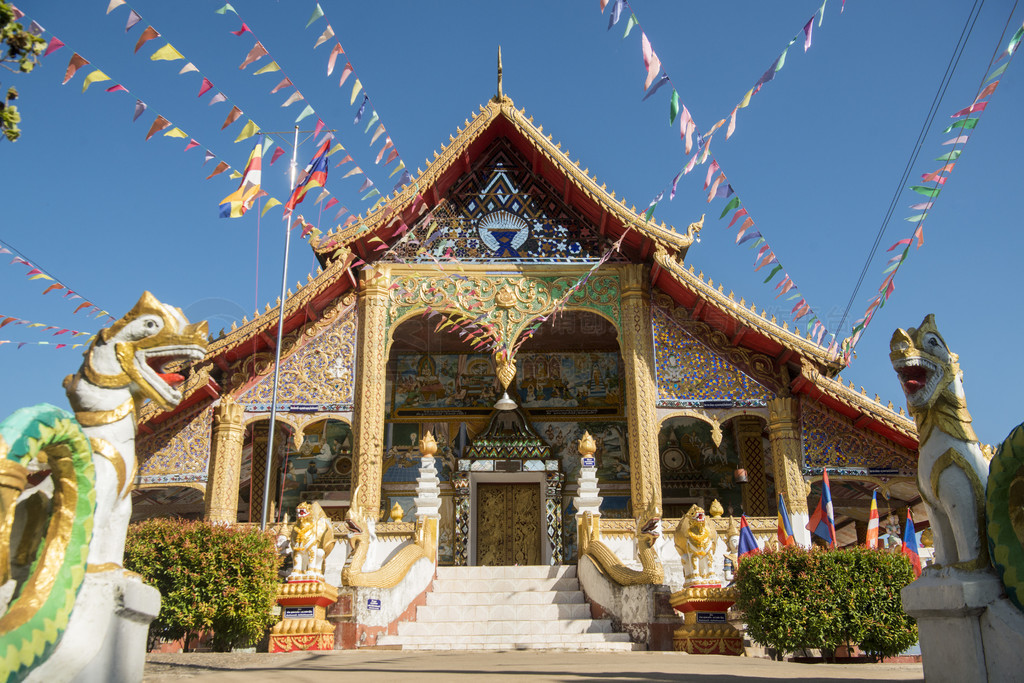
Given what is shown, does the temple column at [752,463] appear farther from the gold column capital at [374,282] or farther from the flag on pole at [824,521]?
the gold column capital at [374,282]

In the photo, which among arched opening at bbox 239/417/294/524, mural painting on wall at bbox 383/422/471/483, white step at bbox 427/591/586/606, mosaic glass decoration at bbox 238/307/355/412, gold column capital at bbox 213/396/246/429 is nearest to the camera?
white step at bbox 427/591/586/606

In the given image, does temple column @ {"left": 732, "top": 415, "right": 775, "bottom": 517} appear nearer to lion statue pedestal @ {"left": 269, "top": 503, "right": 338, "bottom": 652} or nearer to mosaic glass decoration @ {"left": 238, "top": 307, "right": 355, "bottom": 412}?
mosaic glass decoration @ {"left": 238, "top": 307, "right": 355, "bottom": 412}

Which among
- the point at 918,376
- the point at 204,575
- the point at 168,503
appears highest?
the point at 168,503

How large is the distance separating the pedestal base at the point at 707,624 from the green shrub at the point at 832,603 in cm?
38

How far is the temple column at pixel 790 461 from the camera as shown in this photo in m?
10.4

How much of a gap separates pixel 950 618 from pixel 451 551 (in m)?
10.1

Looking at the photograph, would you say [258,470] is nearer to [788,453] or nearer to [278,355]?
[278,355]


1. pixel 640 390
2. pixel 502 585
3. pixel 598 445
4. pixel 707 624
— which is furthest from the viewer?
pixel 598 445

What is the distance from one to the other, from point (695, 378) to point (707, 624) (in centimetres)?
422

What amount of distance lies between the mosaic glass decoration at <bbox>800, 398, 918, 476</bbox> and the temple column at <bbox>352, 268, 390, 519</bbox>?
553 cm

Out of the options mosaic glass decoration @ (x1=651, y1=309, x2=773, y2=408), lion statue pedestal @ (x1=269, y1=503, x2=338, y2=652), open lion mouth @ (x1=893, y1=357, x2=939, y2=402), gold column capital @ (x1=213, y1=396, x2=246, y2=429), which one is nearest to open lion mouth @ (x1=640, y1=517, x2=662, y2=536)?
mosaic glass decoration @ (x1=651, y1=309, x2=773, y2=408)

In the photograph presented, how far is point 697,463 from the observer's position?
13.9 meters

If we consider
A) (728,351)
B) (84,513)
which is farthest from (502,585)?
(84,513)

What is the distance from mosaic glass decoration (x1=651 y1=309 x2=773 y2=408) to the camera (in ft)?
36.1
